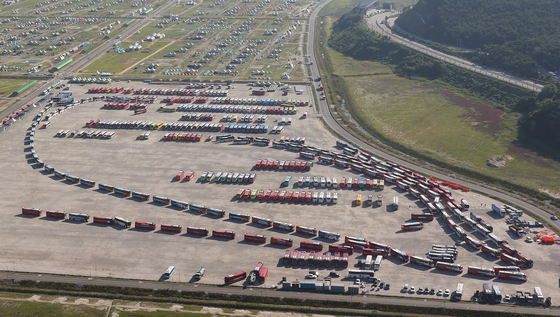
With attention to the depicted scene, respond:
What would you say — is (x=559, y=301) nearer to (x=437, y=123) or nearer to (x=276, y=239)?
(x=276, y=239)

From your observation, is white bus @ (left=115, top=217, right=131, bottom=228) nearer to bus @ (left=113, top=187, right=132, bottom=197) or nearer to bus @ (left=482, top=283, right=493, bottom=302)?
bus @ (left=113, top=187, right=132, bottom=197)

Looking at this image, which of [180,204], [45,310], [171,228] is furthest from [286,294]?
[45,310]

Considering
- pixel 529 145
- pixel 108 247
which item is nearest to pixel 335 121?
pixel 529 145

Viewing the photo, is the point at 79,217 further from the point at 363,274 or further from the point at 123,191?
the point at 363,274

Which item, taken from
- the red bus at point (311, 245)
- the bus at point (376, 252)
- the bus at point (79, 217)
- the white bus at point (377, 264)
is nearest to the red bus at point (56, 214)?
the bus at point (79, 217)

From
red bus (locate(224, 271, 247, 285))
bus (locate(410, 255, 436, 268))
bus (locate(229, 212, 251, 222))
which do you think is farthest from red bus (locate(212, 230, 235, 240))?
bus (locate(410, 255, 436, 268))
